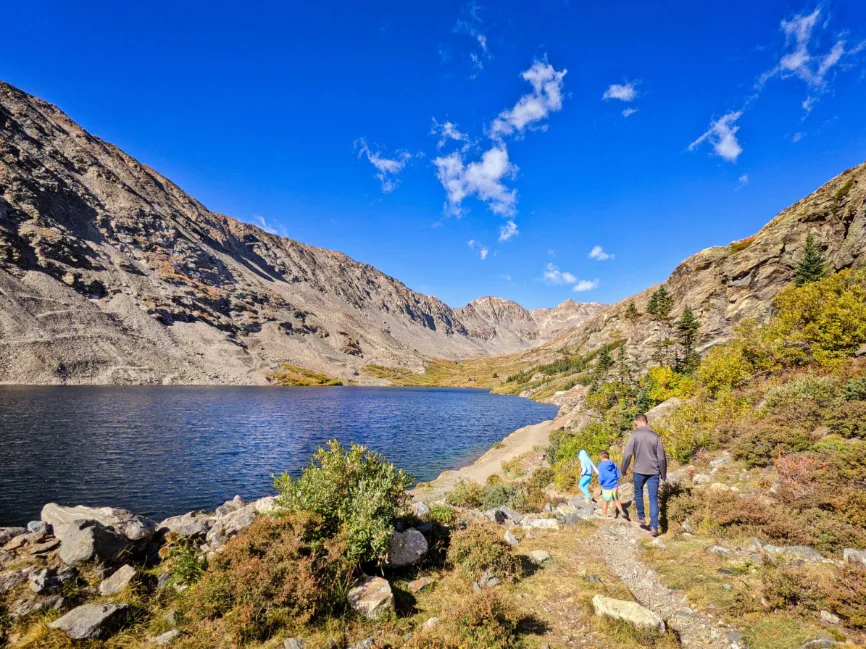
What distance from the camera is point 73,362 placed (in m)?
101

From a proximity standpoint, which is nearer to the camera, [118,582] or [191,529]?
[118,582]

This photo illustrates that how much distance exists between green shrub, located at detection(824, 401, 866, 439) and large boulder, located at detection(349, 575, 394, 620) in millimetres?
15049

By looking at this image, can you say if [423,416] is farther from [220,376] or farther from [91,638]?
[220,376]

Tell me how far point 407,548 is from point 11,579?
8909 millimetres

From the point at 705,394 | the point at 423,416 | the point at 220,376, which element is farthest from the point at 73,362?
the point at 705,394

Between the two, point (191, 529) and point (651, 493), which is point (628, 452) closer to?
point (651, 493)

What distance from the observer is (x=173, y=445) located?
40.4m

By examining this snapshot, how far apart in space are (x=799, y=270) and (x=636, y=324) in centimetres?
8979

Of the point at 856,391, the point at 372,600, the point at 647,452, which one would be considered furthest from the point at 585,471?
the point at 372,600

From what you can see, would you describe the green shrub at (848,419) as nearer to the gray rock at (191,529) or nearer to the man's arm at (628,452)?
the man's arm at (628,452)

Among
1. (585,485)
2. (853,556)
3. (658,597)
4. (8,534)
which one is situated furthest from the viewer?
(585,485)

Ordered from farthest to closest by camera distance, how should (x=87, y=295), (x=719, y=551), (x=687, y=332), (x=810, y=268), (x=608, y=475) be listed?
1. (x=87, y=295)
2. (x=687, y=332)
3. (x=810, y=268)
4. (x=608, y=475)
5. (x=719, y=551)

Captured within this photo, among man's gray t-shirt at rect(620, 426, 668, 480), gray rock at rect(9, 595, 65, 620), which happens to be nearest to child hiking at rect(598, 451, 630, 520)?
man's gray t-shirt at rect(620, 426, 668, 480)

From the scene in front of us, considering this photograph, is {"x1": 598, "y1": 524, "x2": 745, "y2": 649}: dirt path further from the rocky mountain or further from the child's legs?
the rocky mountain
